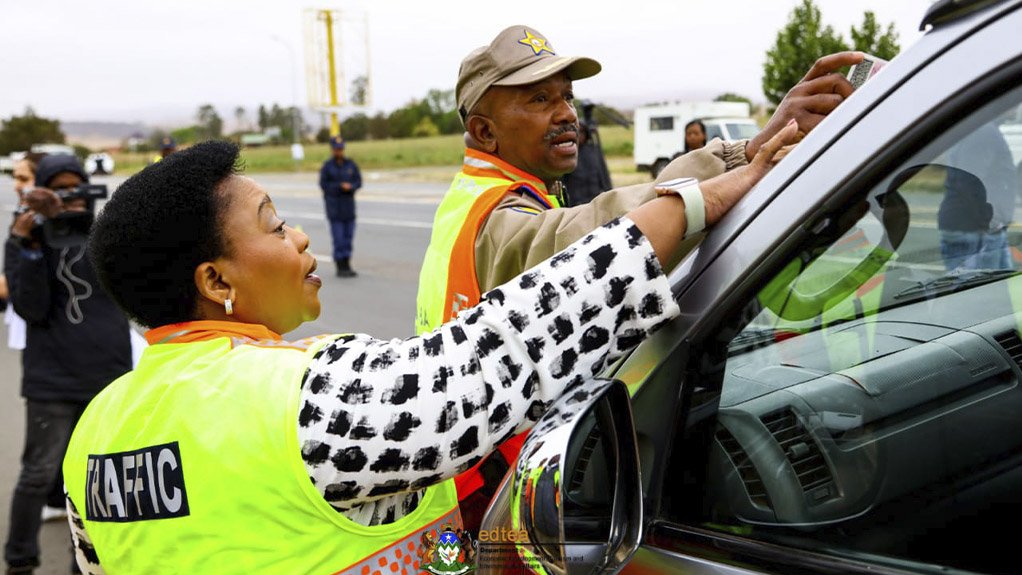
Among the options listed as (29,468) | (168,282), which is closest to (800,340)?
(168,282)

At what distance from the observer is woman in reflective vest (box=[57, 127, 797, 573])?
1.29 metres

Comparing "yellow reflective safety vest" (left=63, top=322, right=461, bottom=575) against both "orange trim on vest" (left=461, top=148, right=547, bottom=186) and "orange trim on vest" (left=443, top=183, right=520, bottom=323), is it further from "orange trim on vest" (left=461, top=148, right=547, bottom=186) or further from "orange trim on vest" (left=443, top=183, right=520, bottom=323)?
"orange trim on vest" (left=461, top=148, right=547, bottom=186)

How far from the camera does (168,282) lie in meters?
1.50

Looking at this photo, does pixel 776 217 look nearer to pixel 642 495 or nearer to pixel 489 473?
pixel 642 495

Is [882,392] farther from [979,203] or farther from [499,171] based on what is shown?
[499,171]

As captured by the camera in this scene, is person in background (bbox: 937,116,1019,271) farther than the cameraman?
No

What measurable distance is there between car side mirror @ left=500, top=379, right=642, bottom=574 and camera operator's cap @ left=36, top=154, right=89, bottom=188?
134 inches

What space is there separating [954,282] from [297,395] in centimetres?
91

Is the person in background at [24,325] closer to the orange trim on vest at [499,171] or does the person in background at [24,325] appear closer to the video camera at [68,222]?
the video camera at [68,222]

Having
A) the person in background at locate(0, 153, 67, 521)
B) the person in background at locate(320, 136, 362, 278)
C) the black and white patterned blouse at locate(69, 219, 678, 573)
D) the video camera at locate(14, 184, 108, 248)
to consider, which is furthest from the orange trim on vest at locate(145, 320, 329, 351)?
the person in background at locate(320, 136, 362, 278)

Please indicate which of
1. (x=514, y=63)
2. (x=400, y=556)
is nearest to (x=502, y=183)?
(x=514, y=63)

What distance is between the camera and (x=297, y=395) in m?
1.31

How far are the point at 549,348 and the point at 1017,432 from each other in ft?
2.10

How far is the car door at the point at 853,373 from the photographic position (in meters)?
1.15
